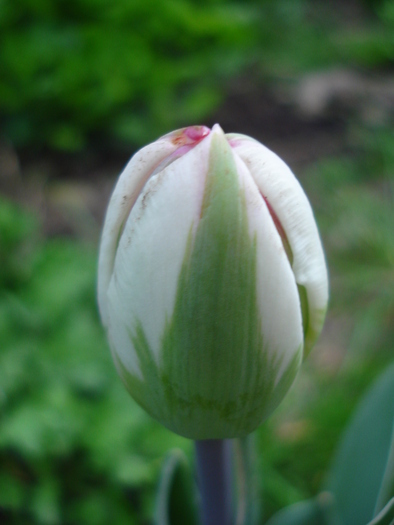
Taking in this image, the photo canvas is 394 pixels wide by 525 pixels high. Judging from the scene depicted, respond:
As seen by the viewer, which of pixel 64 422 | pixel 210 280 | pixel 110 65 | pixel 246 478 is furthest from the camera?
pixel 110 65

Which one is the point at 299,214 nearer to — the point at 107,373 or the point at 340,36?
the point at 107,373

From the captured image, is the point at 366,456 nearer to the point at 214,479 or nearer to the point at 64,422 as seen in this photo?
the point at 214,479

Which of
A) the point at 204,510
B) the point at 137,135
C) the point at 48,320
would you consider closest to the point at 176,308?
the point at 204,510

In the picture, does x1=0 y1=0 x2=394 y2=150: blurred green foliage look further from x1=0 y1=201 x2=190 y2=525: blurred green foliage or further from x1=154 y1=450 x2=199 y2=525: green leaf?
x1=154 y1=450 x2=199 y2=525: green leaf

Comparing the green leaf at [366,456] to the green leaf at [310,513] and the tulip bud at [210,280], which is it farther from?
the tulip bud at [210,280]

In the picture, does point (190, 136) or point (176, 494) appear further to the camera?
point (176, 494)

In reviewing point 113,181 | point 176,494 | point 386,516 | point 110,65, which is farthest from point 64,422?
point 110,65
